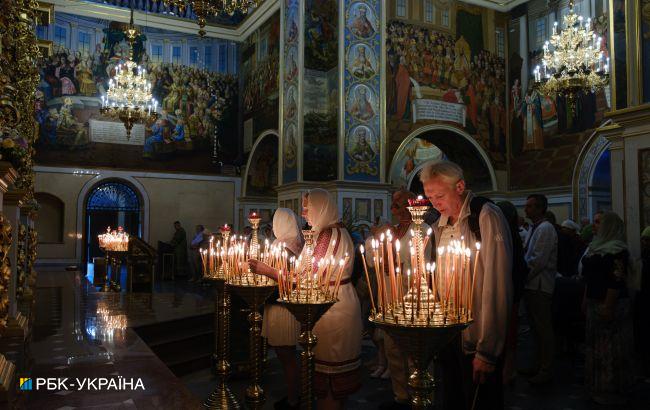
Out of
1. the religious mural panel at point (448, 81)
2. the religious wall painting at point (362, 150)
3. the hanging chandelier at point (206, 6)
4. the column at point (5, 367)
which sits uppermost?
the religious mural panel at point (448, 81)

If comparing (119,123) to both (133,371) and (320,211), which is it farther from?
(320,211)

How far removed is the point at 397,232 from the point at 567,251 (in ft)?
10.8

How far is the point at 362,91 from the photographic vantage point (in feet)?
46.5

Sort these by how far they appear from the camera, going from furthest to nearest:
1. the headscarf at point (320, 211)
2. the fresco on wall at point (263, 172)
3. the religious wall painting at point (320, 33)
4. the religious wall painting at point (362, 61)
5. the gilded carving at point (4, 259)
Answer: the fresco on wall at point (263, 172) → the religious wall painting at point (320, 33) → the religious wall painting at point (362, 61) → the headscarf at point (320, 211) → the gilded carving at point (4, 259)

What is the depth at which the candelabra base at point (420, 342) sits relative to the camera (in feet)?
7.26

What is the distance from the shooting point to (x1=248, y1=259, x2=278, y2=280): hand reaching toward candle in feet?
12.3

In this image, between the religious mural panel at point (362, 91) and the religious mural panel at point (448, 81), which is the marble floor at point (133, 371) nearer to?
the religious mural panel at point (362, 91)

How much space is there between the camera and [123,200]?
1897cm

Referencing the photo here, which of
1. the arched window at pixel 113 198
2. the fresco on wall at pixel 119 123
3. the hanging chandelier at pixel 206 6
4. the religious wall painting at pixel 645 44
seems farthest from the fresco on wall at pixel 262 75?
the religious wall painting at pixel 645 44

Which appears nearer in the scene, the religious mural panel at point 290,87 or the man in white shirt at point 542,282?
the man in white shirt at point 542,282

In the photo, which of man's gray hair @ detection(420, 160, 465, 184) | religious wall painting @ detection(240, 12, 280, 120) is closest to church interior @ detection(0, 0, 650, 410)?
man's gray hair @ detection(420, 160, 465, 184)

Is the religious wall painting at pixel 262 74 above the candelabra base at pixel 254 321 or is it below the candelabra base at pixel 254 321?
above

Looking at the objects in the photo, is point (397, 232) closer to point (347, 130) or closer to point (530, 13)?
point (347, 130)

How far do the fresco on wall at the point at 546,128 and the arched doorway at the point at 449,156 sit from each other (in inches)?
34.0
